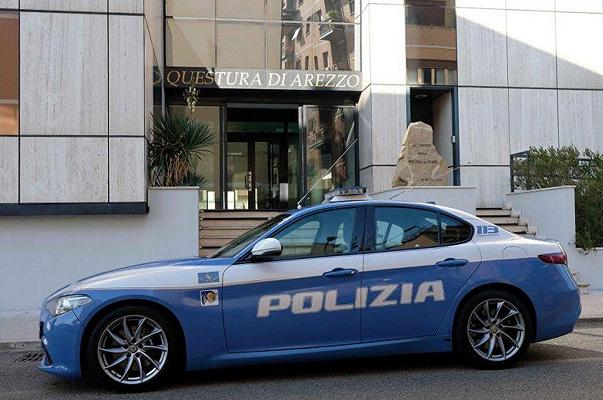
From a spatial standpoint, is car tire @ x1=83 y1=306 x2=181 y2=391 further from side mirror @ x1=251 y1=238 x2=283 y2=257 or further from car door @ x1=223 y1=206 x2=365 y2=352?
side mirror @ x1=251 y1=238 x2=283 y2=257

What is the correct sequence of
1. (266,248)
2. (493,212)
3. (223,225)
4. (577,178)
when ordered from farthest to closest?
(493,212)
(223,225)
(577,178)
(266,248)

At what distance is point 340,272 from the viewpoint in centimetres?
581

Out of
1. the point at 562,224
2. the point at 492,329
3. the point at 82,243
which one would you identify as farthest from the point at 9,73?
the point at 562,224

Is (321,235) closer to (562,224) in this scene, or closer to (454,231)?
(454,231)

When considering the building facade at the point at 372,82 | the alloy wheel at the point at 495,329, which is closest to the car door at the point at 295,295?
the alloy wheel at the point at 495,329

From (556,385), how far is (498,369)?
1.97 feet

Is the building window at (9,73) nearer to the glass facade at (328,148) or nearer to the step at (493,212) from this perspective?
the glass facade at (328,148)

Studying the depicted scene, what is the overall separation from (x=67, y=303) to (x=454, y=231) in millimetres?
3525

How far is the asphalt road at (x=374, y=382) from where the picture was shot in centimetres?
539

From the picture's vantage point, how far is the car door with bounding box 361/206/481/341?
5863 mm

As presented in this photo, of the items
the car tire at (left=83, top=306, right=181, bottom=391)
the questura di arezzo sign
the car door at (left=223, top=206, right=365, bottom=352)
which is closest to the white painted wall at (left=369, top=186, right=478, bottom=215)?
the questura di arezzo sign

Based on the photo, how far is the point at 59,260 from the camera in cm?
1036

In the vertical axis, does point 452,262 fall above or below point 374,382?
above

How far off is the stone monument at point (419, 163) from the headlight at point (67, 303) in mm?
8684
